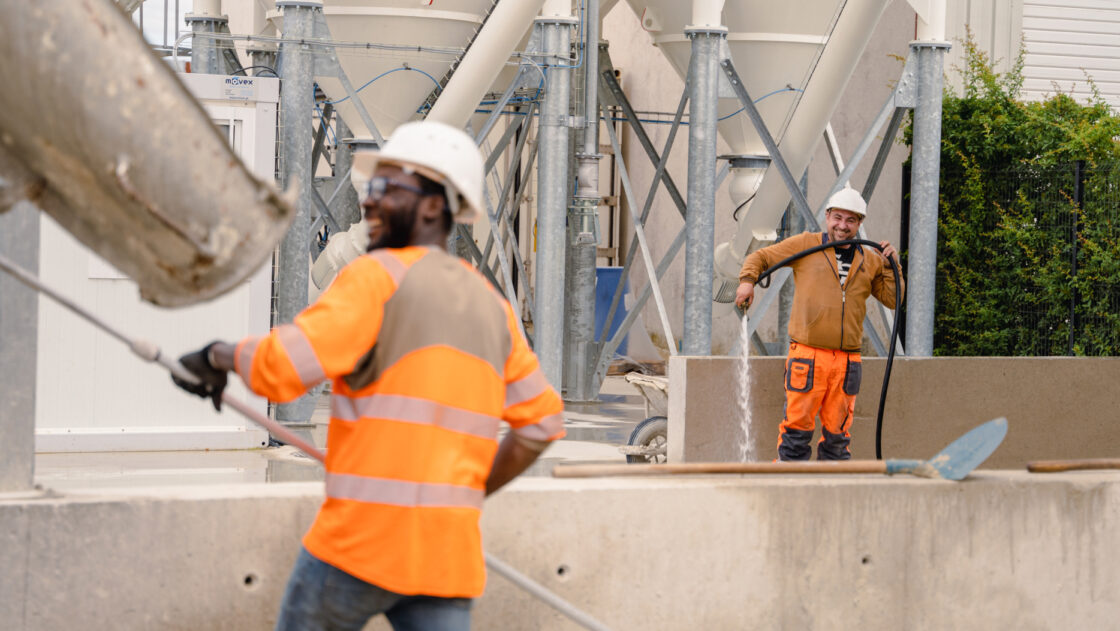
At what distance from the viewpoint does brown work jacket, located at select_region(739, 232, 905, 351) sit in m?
8.24

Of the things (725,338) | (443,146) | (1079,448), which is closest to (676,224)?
(725,338)

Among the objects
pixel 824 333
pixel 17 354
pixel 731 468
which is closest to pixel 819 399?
pixel 824 333

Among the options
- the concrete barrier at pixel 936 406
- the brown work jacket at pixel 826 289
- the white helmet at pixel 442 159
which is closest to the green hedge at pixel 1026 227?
the concrete barrier at pixel 936 406

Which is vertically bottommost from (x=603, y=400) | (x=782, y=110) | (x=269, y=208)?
(x=603, y=400)

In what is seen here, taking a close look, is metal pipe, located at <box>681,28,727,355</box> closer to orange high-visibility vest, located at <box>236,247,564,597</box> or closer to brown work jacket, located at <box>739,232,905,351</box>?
brown work jacket, located at <box>739,232,905,351</box>

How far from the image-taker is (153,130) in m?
2.92

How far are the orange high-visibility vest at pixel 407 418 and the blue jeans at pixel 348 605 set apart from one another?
1.3 inches

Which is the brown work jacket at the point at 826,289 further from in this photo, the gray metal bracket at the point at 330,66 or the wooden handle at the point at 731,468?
the gray metal bracket at the point at 330,66

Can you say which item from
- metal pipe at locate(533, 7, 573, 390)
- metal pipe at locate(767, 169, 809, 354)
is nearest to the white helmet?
metal pipe at locate(533, 7, 573, 390)

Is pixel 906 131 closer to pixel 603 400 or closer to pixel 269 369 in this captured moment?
pixel 603 400

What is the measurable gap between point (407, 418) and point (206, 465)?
6.22m

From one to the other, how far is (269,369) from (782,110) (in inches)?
382

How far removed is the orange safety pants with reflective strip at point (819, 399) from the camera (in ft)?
26.8

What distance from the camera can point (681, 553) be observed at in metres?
4.98
